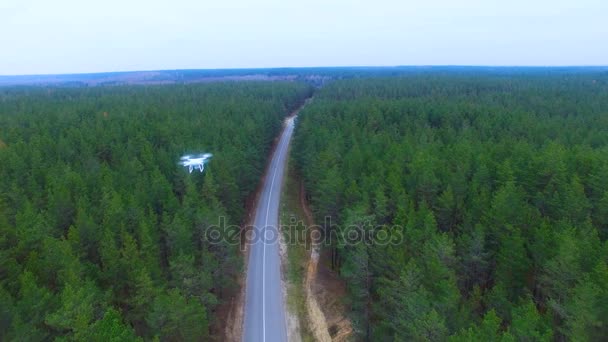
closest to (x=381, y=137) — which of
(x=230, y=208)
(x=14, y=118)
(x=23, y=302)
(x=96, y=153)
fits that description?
(x=230, y=208)

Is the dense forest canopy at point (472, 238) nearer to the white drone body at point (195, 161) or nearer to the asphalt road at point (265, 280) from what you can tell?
the asphalt road at point (265, 280)

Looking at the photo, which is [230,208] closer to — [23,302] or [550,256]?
[23,302]

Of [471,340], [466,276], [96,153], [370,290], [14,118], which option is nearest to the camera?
[471,340]

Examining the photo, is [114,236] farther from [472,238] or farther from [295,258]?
[472,238]

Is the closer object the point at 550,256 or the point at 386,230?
the point at 550,256

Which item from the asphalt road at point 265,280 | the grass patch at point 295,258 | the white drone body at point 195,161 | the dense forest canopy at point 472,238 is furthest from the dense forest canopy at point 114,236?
the dense forest canopy at point 472,238

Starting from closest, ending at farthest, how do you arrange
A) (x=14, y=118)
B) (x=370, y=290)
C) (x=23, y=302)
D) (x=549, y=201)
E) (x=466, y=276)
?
(x=23, y=302)
(x=466, y=276)
(x=370, y=290)
(x=549, y=201)
(x=14, y=118)

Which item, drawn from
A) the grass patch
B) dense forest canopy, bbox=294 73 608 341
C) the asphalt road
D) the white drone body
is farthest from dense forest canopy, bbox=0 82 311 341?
dense forest canopy, bbox=294 73 608 341
